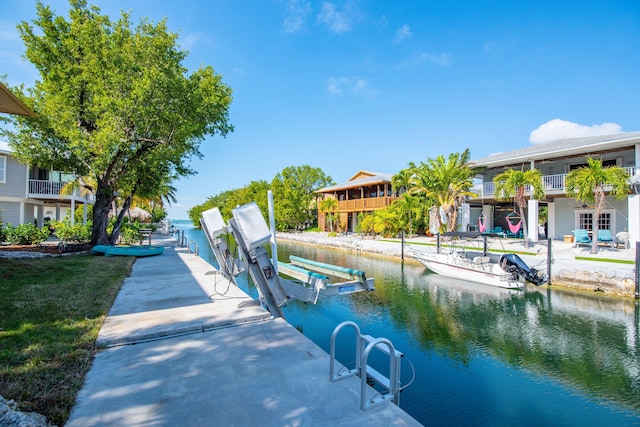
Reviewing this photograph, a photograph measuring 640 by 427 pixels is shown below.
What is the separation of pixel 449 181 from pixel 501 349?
19.4 meters

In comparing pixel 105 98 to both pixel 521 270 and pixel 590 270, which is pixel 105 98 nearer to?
pixel 521 270

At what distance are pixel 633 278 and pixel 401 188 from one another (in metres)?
25.1

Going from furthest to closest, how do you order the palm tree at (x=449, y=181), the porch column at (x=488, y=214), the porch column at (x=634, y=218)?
the porch column at (x=488, y=214)
the palm tree at (x=449, y=181)
the porch column at (x=634, y=218)

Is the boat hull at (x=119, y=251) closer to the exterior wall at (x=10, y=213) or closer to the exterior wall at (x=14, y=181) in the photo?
the exterior wall at (x=14, y=181)

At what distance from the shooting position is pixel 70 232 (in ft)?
58.3

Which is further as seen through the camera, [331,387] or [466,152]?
[466,152]

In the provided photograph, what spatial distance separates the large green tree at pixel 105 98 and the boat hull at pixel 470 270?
1315 centimetres

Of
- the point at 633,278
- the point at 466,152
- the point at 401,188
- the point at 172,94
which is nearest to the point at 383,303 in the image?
the point at 633,278

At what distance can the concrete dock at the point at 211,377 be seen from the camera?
337cm

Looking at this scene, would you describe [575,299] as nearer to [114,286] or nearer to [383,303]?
[383,303]

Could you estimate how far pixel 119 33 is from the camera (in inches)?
604

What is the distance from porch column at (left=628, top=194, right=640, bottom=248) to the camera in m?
18.6

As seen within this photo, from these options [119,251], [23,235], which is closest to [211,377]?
[119,251]

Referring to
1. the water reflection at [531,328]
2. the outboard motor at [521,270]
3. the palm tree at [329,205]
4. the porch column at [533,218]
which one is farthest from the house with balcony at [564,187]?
the palm tree at [329,205]
